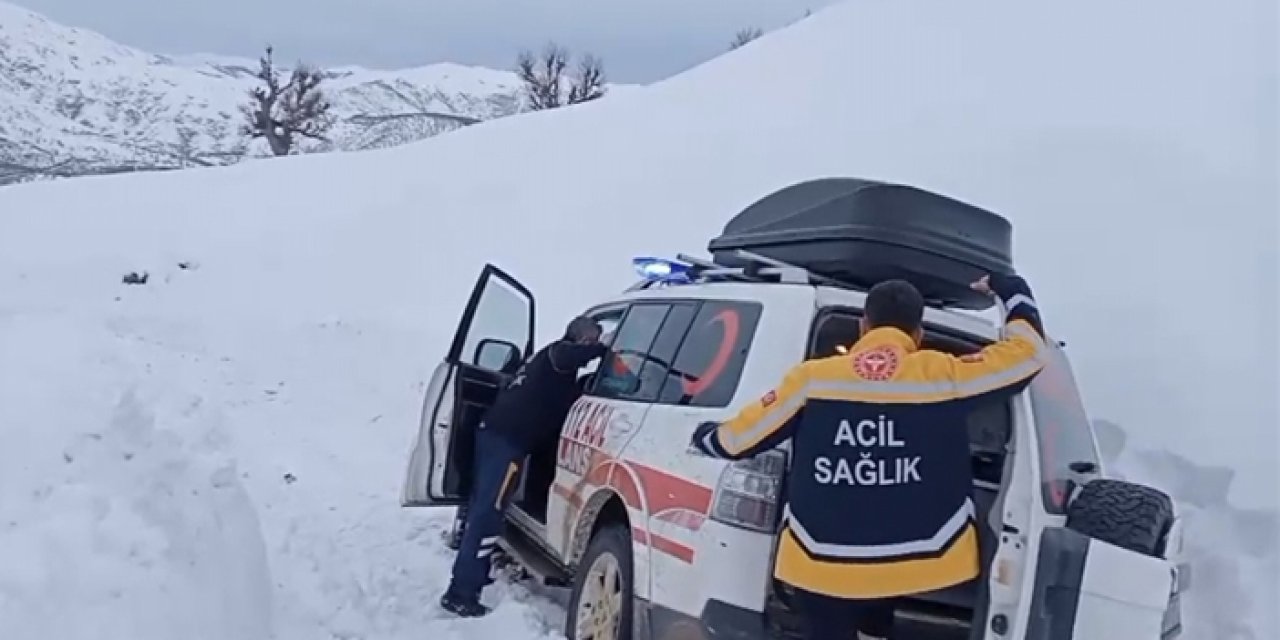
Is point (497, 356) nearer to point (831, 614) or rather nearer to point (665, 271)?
point (665, 271)

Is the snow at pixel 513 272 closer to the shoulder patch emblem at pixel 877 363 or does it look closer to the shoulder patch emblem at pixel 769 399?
the shoulder patch emblem at pixel 769 399

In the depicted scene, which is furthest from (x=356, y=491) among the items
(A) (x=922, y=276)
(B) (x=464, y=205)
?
(B) (x=464, y=205)

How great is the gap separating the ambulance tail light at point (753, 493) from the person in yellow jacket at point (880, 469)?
0.18 m

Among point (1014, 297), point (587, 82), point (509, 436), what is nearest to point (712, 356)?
point (1014, 297)

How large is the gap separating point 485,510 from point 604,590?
4.38 ft

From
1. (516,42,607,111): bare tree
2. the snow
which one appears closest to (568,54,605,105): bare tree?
(516,42,607,111): bare tree

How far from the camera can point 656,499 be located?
14.7 feet

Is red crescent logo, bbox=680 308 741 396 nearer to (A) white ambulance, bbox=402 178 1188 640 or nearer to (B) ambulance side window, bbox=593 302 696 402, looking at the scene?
(A) white ambulance, bbox=402 178 1188 640

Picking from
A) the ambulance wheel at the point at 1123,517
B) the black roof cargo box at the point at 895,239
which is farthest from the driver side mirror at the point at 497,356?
the ambulance wheel at the point at 1123,517

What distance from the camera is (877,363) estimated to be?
3684mm

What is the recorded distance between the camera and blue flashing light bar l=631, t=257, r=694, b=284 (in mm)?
5383

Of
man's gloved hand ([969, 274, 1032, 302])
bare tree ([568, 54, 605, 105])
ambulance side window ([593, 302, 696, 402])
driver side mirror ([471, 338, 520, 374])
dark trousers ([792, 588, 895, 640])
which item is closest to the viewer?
dark trousers ([792, 588, 895, 640])

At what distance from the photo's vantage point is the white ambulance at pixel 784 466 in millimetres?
3623

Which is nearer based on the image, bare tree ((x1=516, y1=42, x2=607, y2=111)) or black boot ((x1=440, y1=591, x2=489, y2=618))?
black boot ((x1=440, y1=591, x2=489, y2=618))
